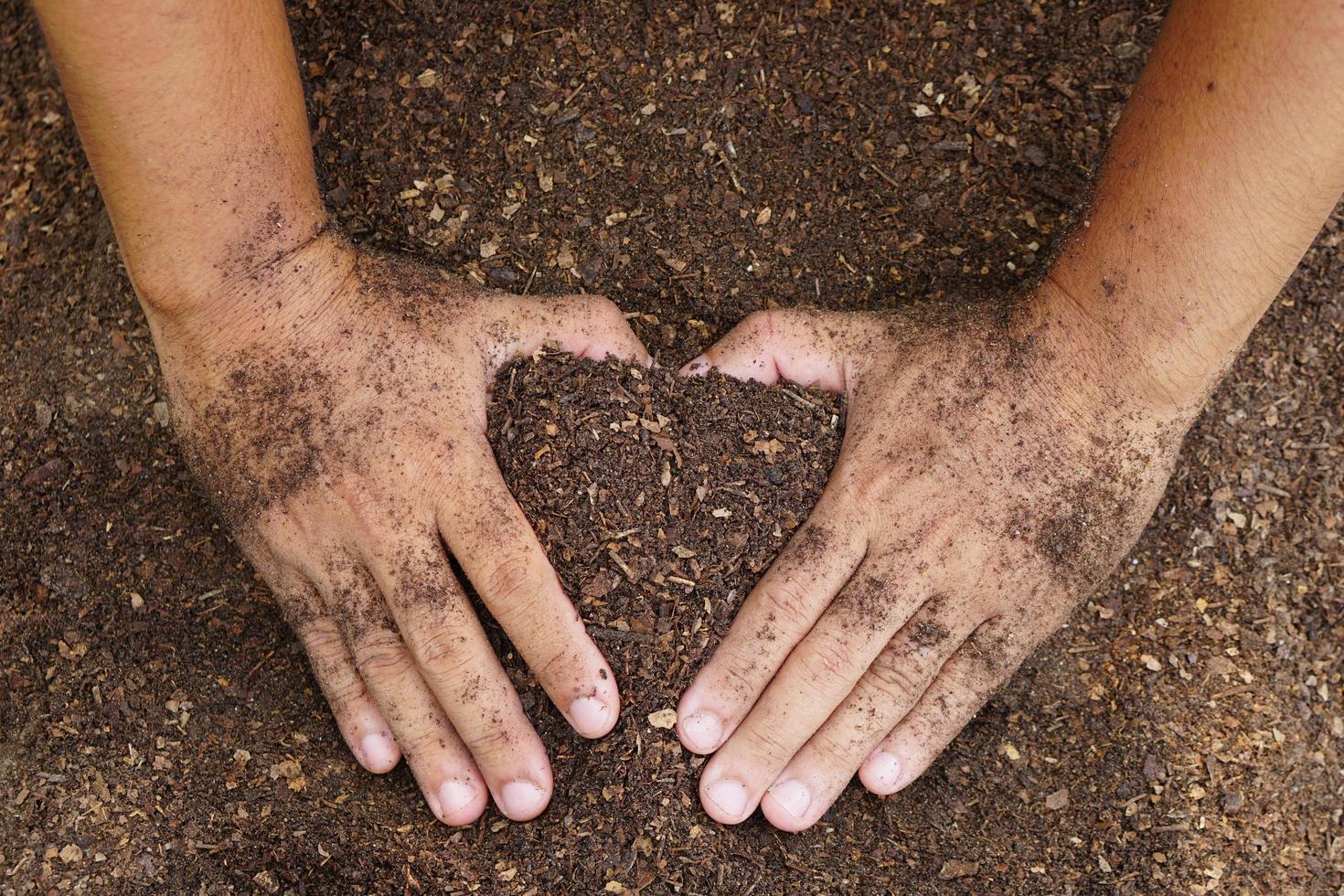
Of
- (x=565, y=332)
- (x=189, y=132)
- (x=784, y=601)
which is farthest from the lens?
(x=565, y=332)

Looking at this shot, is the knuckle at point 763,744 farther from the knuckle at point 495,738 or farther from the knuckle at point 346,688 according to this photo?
the knuckle at point 346,688

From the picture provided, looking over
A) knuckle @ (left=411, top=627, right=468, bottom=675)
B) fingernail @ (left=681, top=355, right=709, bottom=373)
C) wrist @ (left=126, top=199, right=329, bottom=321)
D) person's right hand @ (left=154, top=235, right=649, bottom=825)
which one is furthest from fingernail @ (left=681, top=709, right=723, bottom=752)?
wrist @ (left=126, top=199, right=329, bottom=321)

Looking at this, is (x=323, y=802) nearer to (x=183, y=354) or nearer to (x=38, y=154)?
(x=183, y=354)

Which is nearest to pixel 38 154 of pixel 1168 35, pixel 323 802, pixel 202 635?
pixel 202 635

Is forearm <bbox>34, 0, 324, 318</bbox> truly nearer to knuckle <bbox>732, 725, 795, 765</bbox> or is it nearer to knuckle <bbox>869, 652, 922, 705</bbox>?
knuckle <bbox>732, 725, 795, 765</bbox>

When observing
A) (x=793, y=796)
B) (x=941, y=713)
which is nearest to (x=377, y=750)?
(x=793, y=796)

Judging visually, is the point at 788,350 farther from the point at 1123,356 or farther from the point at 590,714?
the point at 590,714
